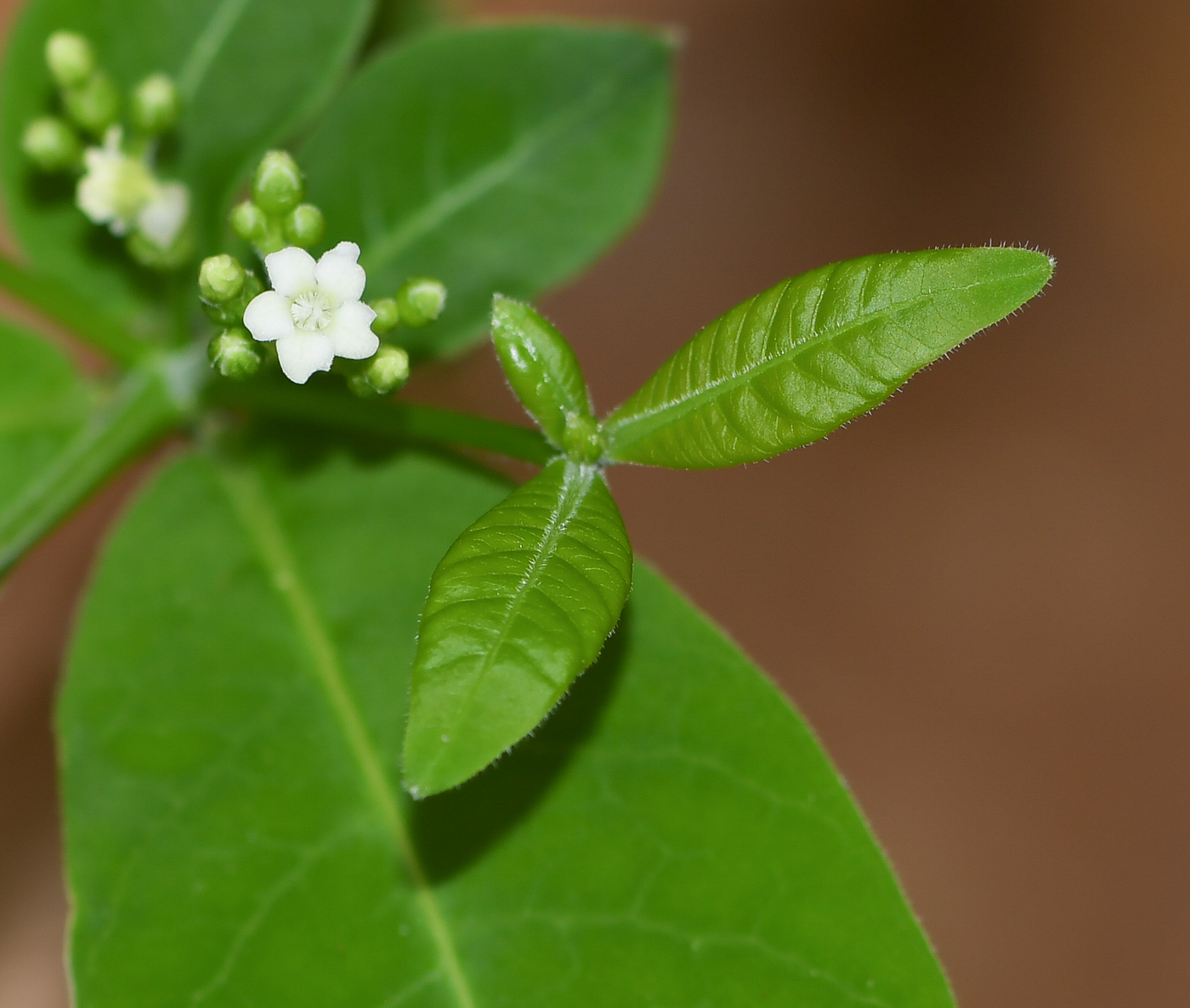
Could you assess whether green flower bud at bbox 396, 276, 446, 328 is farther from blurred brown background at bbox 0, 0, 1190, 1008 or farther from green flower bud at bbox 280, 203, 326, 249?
blurred brown background at bbox 0, 0, 1190, 1008

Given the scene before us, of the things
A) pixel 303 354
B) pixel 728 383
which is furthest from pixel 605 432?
pixel 303 354

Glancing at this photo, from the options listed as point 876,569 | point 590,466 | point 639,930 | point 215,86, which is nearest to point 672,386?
point 590,466

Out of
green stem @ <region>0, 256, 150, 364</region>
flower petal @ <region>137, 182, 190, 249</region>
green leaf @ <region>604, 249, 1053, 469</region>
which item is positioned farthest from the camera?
flower petal @ <region>137, 182, 190, 249</region>

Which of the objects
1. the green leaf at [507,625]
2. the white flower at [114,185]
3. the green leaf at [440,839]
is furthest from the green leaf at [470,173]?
the green leaf at [507,625]

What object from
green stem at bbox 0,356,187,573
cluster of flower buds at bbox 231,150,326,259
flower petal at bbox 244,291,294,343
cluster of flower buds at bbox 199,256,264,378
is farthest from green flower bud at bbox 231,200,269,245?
green stem at bbox 0,356,187,573

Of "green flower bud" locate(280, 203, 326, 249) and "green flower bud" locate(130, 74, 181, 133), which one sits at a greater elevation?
"green flower bud" locate(130, 74, 181, 133)

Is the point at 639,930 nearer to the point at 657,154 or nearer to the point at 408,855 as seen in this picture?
the point at 408,855
